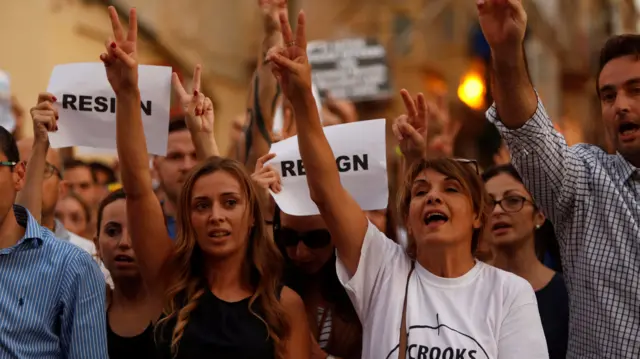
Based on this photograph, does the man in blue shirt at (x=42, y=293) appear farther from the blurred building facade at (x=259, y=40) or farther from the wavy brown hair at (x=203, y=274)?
the blurred building facade at (x=259, y=40)

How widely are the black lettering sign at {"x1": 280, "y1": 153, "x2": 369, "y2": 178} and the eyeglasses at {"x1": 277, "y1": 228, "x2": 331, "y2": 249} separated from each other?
0.87 feet

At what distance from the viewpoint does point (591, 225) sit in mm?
3740

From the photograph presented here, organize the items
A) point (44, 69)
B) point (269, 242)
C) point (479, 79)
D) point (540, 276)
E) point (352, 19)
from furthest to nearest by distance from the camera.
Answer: point (352, 19)
point (479, 79)
point (44, 69)
point (540, 276)
point (269, 242)

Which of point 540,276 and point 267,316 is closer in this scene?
point 267,316

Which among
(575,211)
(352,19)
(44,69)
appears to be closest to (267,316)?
(575,211)

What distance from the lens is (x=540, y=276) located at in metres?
4.71

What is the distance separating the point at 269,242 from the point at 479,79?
1198 cm

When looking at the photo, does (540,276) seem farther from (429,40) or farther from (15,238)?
(429,40)

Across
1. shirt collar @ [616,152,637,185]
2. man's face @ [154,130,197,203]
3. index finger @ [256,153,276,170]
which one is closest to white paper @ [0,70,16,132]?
man's face @ [154,130,197,203]

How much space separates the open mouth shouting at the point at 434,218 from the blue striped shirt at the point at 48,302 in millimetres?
1214

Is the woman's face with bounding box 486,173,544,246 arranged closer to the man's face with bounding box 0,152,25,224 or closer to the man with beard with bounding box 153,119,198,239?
the man with beard with bounding box 153,119,198,239

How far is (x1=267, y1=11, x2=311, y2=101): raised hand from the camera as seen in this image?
12.2 feet

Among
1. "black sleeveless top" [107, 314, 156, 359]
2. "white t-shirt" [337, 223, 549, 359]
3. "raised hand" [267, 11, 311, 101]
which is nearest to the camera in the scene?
"white t-shirt" [337, 223, 549, 359]

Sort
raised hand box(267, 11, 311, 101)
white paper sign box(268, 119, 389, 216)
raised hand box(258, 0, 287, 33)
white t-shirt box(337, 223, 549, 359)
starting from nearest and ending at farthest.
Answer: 1. white t-shirt box(337, 223, 549, 359)
2. raised hand box(267, 11, 311, 101)
3. white paper sign box(268, 119, 389, 216)
4. raised hand box(258, 0, 287, 33)
